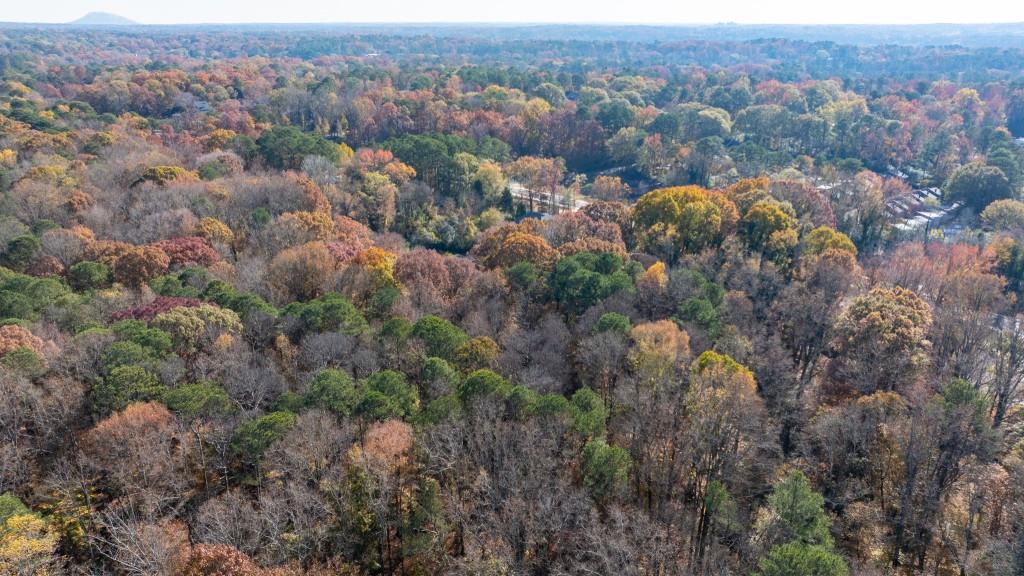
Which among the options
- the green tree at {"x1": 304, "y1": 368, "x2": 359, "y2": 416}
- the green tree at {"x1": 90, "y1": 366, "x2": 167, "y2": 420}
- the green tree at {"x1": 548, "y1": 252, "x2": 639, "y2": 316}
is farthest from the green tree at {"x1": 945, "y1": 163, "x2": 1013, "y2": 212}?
the green tree at {"x1": 90, "y1": 366, "x2": 167, "y2": 420}

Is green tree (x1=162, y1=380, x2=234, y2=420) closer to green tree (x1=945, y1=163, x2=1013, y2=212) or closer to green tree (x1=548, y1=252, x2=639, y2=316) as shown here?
green tree (x1=548, y1=252, x2=639, y2=316)

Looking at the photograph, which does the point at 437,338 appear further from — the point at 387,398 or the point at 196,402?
the point at 196,402

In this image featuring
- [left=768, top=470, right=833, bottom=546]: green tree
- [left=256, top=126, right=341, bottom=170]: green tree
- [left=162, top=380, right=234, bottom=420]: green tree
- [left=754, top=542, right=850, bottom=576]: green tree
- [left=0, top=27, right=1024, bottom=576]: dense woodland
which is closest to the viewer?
[left=754, top=542, right=850, bottom=576]: green tree

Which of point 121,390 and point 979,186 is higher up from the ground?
point 979,186

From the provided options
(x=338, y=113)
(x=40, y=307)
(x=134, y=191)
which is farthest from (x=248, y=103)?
(x=40, y=307)

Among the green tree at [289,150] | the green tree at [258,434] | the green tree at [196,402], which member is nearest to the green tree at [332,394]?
the green tree at [258,434]

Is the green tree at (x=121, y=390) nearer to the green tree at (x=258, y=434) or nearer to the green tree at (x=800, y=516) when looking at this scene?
the green tree at (x=258, y=434)

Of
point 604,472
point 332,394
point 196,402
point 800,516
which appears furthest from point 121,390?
point 800,516

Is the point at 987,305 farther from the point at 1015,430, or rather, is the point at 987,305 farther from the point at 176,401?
the point at 176,401
